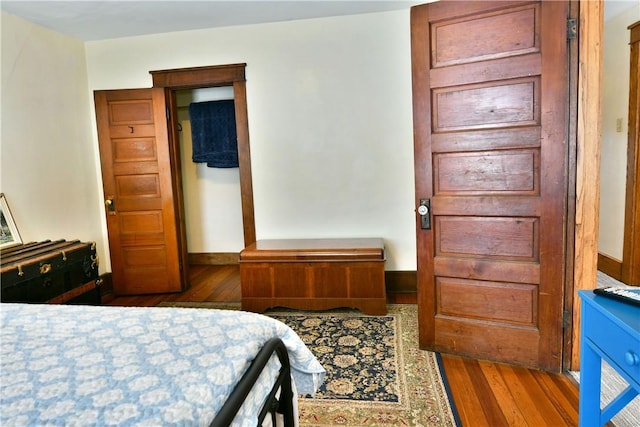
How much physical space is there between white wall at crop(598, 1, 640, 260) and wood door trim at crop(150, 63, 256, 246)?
3206 millimetres

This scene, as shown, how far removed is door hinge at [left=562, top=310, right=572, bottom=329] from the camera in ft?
6.70

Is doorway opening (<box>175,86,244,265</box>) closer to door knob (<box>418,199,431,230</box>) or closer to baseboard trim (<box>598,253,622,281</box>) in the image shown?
door knob (<box>418,199,431,230</box>)

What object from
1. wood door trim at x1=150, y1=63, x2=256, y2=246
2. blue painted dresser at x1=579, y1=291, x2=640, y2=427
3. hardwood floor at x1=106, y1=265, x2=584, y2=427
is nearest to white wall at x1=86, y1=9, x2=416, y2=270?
wood door trim at x1=150, y1=63, x2=256, y2=246

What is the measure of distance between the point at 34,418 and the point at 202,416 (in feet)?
1.14

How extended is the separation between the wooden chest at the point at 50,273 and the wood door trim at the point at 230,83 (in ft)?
4.49

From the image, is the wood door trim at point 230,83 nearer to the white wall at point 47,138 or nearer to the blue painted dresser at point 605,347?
the white wall at point 47,138

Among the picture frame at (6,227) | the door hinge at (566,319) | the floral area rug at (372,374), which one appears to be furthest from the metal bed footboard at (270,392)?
the picture frame at (6,227)

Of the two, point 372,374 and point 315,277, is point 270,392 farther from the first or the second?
point 315,277

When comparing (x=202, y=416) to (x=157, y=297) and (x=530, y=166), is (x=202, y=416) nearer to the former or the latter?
(x=530, y=166)

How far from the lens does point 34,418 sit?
81 cm

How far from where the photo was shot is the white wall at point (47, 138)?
2.79 metres

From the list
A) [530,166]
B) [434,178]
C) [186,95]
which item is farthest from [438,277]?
[186,95]

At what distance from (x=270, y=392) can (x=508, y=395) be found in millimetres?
1362

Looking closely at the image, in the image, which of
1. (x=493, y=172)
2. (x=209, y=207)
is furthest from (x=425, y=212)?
(x=209, y=207)
